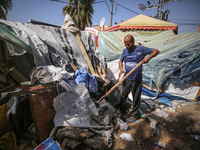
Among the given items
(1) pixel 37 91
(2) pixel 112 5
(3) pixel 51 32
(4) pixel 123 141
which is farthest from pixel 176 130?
(2) pixel 112 5

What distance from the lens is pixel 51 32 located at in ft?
10.5

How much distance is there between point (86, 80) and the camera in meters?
2.58

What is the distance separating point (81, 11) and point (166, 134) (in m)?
14.5

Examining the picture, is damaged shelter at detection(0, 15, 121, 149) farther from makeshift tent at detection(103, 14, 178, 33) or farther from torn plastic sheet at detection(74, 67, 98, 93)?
makeshift tent at detection(103, 14, 178, 33)

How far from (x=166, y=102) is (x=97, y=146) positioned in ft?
11.4

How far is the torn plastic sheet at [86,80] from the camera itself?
8.28 ft

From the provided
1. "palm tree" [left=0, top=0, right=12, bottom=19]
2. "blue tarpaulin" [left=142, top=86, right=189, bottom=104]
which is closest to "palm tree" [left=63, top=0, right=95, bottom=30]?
"palm tree" [left=0, top=0, right=12, bottom=19]

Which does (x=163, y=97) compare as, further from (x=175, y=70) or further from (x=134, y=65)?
(x=134, y=65)

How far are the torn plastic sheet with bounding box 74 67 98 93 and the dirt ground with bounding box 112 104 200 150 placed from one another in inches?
48.3

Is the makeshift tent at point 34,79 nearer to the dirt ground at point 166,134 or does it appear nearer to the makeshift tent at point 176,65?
the dirt ground at point 166,134

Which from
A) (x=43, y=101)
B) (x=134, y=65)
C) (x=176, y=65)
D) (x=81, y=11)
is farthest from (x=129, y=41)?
(x=81, y=11)

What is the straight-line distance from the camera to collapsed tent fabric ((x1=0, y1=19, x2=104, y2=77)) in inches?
82.6

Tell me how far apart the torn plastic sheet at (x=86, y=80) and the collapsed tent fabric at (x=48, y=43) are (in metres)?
0.58

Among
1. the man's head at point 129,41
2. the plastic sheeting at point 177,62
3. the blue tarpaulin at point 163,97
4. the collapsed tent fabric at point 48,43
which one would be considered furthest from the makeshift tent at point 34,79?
the blue tarpaulin at point 163,97
